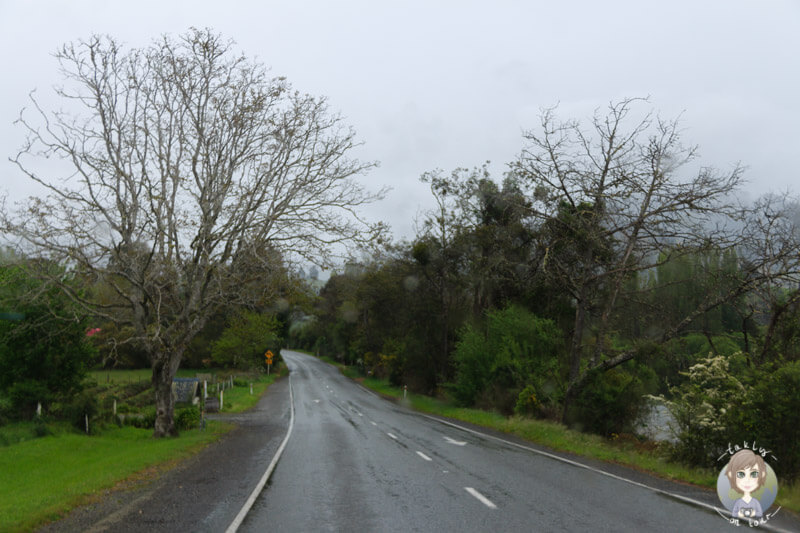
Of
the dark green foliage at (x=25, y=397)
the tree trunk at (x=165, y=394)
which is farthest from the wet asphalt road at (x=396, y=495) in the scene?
the dark green foliage at (x=25, y=397)

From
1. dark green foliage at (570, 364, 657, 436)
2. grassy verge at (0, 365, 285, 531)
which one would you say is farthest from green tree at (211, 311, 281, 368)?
dark green foliage at (570, 364, 657, 436)

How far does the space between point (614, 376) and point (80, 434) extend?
20.2 m

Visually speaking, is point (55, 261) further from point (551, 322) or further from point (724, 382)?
point (551, 322)

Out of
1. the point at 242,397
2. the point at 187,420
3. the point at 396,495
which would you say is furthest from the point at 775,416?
the point at 242,397

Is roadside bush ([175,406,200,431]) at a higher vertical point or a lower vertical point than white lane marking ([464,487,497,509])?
lower

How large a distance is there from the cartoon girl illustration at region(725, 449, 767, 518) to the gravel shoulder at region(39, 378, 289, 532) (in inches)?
292

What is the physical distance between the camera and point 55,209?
55.5 feet

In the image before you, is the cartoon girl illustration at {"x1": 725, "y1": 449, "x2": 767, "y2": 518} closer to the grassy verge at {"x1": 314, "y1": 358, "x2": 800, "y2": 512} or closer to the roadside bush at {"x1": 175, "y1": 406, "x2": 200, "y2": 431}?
the grassy verge at {"x1": 314, "y1": 358, "x2": 800, "y2": 512}

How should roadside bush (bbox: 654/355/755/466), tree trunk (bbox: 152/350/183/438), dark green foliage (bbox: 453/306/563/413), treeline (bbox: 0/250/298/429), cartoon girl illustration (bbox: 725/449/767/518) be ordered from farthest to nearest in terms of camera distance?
dark green foliage (bbox: 453/306/563/413)
treeline (bbox: 0/250/298/429)
tree trunk (bbox: 152/350/183/438)
roadside bush (bbox: 654/355/755/466)
cartoon girl illustration (bbox: 725/449/767/518)

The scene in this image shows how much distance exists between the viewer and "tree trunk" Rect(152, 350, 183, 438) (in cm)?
2047

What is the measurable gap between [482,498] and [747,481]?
14.5 feet

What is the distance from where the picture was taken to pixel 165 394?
68.0 ft

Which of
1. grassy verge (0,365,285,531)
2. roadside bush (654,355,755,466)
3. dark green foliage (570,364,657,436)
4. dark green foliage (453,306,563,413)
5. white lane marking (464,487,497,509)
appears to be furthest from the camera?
dark green foliage (453,306,563,413)

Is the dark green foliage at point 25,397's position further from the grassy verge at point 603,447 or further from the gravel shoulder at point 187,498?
the grassy verge at point 603,447
